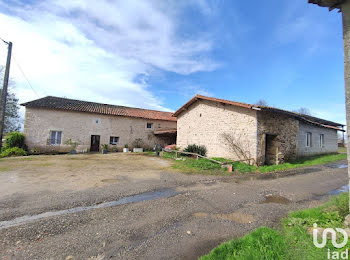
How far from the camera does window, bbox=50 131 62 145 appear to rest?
15.6 metres

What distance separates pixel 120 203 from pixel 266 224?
353cm

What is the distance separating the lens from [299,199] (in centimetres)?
455

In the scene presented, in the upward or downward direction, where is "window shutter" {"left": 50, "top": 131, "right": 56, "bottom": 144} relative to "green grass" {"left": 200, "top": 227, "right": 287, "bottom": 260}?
upward

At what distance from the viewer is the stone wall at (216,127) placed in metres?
9.94

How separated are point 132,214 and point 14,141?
1671 cm

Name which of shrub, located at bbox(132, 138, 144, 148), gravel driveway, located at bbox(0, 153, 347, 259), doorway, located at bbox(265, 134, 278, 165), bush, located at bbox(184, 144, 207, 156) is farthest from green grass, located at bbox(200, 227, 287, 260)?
shrub, located at bbox(132, 138, 144, 148)

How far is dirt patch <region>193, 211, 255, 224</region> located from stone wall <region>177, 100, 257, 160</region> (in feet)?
22.7

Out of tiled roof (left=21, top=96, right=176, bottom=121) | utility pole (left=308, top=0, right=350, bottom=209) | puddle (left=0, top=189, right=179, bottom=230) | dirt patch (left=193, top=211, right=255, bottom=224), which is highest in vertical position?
tiled roof (left=21, top=96, right=176, bottom=121)

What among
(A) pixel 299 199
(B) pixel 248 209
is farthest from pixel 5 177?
(A) pixel 299 199


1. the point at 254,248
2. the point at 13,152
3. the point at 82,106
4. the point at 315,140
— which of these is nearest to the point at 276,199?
the point at 254,248

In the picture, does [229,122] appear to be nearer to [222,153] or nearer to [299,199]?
Result: [222,153]

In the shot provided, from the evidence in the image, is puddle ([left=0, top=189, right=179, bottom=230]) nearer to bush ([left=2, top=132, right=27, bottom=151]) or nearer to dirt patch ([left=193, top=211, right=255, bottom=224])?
dirt patch ([left=193, top=211, right=255, bottom=224])

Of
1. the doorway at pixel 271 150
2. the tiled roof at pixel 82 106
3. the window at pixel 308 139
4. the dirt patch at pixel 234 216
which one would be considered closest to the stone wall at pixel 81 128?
the tiled roof at pixel 82 106

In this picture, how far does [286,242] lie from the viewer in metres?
2.35
